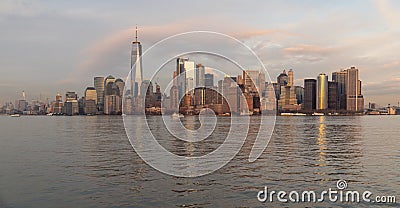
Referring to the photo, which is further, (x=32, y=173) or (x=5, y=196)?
(x=32, y=173)

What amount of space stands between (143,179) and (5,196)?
29.3 ft

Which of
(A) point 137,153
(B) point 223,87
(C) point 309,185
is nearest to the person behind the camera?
(C) point 309,185

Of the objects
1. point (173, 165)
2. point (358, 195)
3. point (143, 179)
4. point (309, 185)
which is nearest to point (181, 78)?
point (173, 165)

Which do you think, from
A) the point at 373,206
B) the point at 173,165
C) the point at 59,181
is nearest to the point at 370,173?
the point at 373,206

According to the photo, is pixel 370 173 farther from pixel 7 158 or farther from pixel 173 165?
pixel 7 158

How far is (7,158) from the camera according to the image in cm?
4178

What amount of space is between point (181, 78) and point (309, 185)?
59.8 ft

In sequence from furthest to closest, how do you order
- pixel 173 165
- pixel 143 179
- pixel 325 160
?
pixel 325 160 < pixel 173 165 < pixel 143 179

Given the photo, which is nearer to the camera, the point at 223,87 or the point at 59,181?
the point at 59,181

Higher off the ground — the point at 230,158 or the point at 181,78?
the point at 181,78

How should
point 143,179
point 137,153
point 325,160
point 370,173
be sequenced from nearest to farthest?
point 143,179
point 370,173
point 325,160
point 137,153

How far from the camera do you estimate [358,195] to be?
24078 mm

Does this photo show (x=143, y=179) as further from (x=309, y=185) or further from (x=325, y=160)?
(x=325, y=160)

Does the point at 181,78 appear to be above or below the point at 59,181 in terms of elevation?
above
